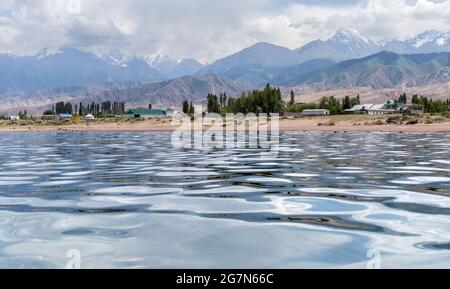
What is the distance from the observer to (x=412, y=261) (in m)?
8.30

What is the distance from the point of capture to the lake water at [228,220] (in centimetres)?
859

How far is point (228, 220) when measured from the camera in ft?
38.4

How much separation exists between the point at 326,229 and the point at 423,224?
233 cm

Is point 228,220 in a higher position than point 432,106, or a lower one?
lower

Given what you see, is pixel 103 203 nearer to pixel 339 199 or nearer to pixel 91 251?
pixel 91 251

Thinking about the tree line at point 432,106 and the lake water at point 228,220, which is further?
the tree line at point 432,106

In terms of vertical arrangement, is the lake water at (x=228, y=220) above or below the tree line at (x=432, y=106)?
below

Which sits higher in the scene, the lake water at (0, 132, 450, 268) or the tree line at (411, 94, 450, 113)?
the tree line at (411, 94, 450, 113)

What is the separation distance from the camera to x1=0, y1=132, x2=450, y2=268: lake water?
8.59m

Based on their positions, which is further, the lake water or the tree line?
the tree line

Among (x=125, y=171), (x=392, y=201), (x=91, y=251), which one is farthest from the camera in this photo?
(x=125, y=171)

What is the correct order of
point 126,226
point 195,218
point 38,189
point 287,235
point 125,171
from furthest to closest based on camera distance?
point 125,171 → point 38,189 → point 195,218 → point 126,226 → point 287,235

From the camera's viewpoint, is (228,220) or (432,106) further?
(432,106)
